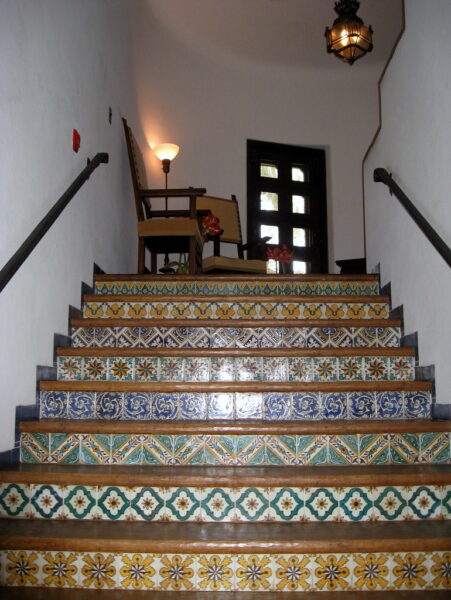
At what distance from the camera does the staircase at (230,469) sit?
1.78 meters

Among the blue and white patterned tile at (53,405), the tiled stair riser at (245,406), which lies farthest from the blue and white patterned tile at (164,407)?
the blue and white patterned tile at (53,405)

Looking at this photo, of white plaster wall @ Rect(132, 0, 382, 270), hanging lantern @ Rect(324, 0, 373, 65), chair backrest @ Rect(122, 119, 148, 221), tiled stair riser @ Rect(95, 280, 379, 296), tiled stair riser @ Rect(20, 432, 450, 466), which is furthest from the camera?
white plaster wall @ Rect(132, 0, 382, 270)

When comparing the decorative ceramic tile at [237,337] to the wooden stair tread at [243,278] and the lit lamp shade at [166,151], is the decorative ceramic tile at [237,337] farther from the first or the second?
the lit lamp shade at [166,151]

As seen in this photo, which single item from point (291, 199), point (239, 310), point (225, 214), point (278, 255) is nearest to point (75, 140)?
point (239, 310)

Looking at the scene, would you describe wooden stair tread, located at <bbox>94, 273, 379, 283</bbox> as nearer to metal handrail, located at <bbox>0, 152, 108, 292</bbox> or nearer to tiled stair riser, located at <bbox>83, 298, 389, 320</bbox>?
tiled stair riser, located at <bbox>83, 298, 389, 320</bbox>

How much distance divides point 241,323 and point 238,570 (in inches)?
59.7

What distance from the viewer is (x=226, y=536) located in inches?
73.4

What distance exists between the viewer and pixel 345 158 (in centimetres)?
753

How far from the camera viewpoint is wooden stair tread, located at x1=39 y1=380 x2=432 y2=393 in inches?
99.4

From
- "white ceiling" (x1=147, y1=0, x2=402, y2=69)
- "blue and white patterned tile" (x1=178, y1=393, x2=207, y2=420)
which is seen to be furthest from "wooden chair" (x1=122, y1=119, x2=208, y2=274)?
"white ceiling" (x1=147, y1=0, x2=402, y2=69)

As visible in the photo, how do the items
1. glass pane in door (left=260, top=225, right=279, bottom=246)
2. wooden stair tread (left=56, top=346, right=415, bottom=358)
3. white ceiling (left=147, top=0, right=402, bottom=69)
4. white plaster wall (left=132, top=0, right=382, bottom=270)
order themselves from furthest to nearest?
glass pane in door (left=260, top=225, right=279, bottom=246) → white plaster wall (left=132, top=0, right=382, bottom=270) → white ceiling (left=147, top=0, right=402, bottom=69) → wooden stair tread (left=56, top=346, right=415, bottom=358)

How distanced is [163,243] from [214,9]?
3.40m

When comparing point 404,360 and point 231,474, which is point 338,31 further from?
point 231,474

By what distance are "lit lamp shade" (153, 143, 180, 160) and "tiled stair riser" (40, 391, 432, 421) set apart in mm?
4429
